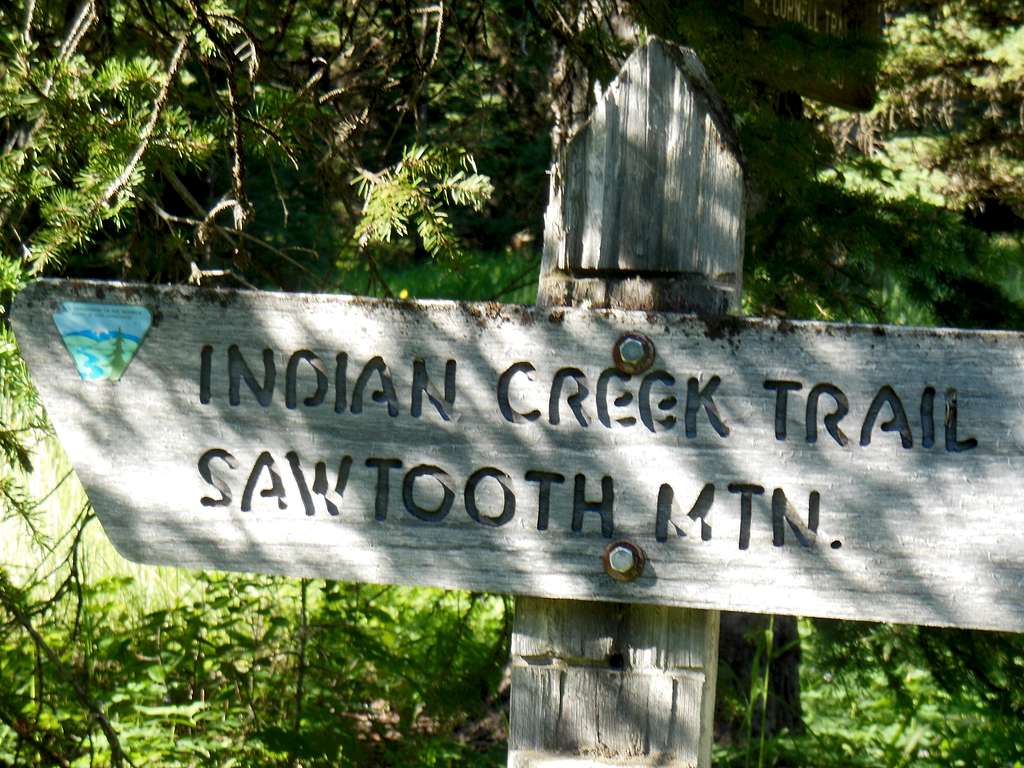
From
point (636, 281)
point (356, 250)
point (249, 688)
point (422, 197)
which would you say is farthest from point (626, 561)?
point (249, 688)

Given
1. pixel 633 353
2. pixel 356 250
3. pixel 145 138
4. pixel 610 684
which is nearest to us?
pixel 633 353

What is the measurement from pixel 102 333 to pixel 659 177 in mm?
783

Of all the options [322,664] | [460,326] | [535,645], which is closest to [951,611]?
[535,645]

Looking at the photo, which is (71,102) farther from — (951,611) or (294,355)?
(951,611)

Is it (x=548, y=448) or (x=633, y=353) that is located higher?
(x=633, y=353)

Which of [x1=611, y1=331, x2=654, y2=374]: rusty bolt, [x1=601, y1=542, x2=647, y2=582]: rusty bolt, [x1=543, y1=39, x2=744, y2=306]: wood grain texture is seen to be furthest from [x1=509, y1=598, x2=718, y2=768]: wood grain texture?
[x1=543, y1=39, x2=744, y2=306]: wood grain texture

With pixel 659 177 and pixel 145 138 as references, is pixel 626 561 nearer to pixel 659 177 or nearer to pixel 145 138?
pixel 659 177

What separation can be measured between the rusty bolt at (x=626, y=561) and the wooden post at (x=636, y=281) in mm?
106

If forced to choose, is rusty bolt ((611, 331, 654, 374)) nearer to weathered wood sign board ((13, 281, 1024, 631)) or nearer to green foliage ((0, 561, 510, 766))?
weathered wood sign board ((13, 281, 1024, 631))

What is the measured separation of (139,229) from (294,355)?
132cm

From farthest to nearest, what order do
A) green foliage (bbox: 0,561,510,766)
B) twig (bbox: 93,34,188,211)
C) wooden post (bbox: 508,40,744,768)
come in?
1. green foliage (bbox: 0,561,510,766)
2. twig (bbox: 93,34,188,211)
3. wooden post (bbox: 508,40,744,768)

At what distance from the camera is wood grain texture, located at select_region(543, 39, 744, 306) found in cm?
146

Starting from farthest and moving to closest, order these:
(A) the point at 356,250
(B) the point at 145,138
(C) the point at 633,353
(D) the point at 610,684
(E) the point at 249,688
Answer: (E) the point at 249,688 → (A) the point at 356,250 → (B) the point at 145,138 → (D) the point at 610,684 → (C) the point at 633,353

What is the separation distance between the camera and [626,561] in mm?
1411
